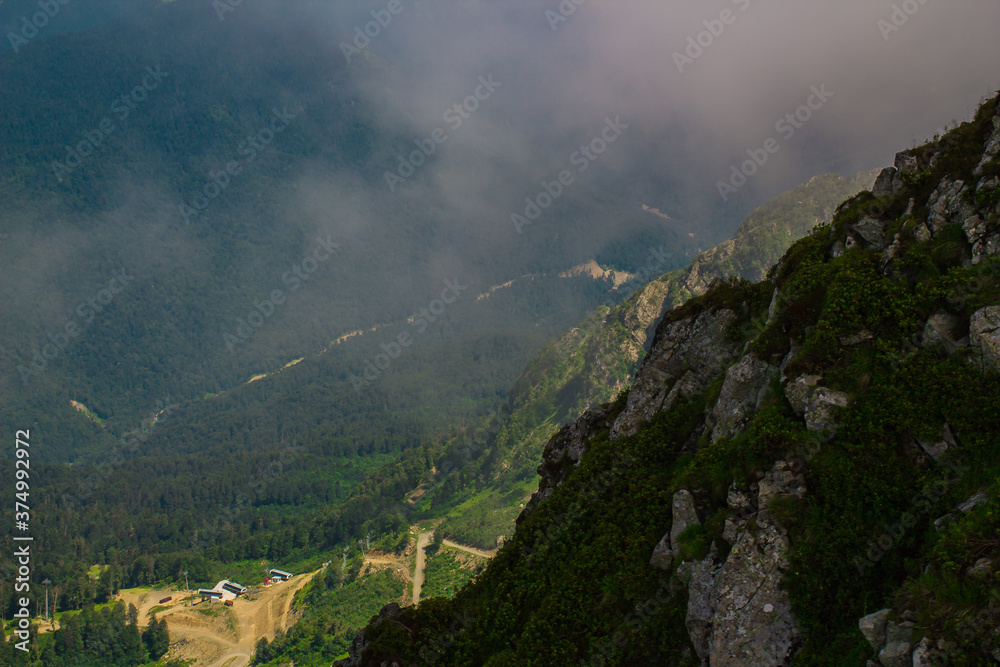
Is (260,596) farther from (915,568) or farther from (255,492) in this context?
(915,568)

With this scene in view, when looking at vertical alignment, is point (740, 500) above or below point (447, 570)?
above

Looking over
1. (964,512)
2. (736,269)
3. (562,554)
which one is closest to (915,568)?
(964,512)

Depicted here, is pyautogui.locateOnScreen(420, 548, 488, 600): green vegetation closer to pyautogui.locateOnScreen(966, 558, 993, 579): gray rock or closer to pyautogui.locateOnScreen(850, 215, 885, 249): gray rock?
pyautogui.locateOnScreen(850, 215, 885, 249): gray rock

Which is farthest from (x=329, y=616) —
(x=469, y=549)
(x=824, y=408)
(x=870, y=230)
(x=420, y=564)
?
(x=870, y=230)

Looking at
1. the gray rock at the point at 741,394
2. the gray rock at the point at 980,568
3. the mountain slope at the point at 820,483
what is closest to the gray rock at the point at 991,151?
the mountain slope at the point at 820,483

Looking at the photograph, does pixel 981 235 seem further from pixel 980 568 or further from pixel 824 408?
pixel 980 568
